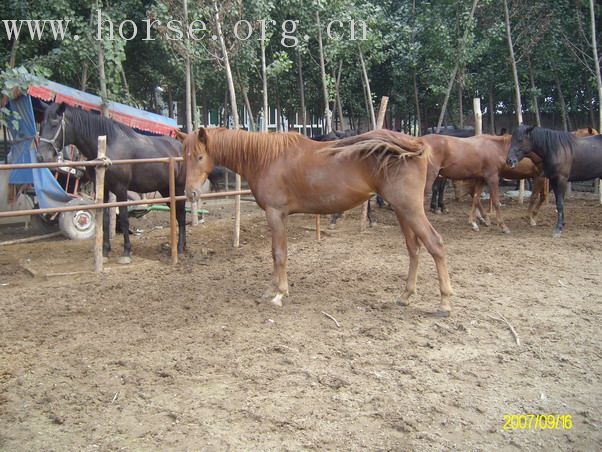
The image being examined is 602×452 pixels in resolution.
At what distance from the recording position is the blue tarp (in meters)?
8.14

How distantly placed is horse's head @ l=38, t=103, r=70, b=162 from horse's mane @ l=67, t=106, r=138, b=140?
0.14m

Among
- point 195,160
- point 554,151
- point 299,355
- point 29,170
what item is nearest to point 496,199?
point 554,151

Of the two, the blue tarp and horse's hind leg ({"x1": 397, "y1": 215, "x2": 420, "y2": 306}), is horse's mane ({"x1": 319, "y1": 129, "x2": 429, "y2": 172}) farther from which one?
the blue tarp

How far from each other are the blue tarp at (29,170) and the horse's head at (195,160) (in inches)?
160

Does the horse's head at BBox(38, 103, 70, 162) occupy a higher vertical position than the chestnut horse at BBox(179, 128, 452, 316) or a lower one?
higher

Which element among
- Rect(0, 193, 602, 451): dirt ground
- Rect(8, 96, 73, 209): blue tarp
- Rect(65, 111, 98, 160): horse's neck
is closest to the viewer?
Rect(0, 193, 602, 451): dirt ground

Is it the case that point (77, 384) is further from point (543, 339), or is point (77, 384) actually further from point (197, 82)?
point (197, 82)

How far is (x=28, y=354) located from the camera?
3949 millimetres

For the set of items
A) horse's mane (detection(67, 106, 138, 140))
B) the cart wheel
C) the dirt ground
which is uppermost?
horse's mane (detection(67, 106, 138, 140))

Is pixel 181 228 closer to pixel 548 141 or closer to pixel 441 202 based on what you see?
pixel 441 202

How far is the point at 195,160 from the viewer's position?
5.12 metres

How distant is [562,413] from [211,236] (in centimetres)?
629

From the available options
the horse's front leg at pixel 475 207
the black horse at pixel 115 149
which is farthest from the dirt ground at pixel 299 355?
the horse's front leg at pixel 475 207
